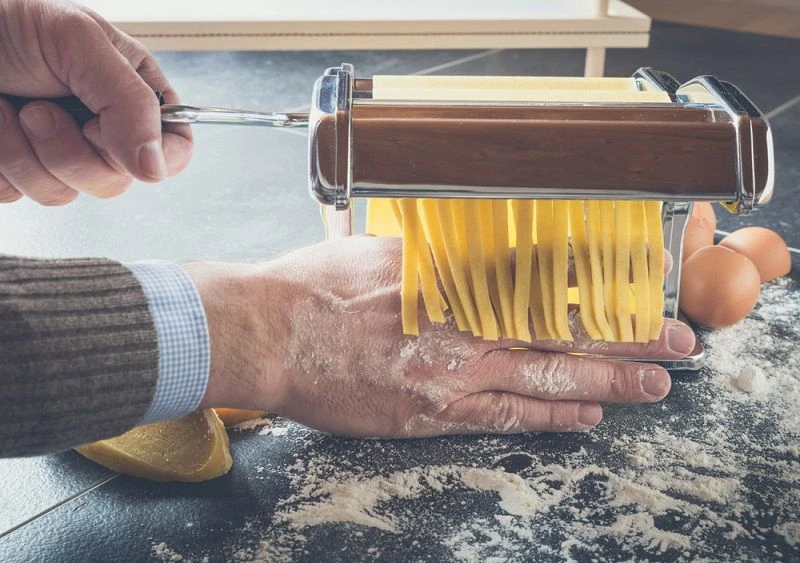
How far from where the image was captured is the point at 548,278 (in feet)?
2.47

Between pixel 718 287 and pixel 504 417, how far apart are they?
0.30m

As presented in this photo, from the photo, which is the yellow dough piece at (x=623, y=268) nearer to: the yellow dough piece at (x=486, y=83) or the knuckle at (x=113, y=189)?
the yellow dough piece at (x=486, y=83)

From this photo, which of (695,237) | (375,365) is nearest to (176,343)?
(375,365)

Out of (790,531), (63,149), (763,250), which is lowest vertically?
(790,531)

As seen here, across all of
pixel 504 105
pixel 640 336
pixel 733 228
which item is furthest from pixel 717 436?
pixel 733 228

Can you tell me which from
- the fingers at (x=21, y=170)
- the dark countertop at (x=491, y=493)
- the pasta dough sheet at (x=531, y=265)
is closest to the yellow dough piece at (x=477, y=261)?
the pasta dough sheet at (x=531, y=265)

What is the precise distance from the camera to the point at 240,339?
71 centimetres

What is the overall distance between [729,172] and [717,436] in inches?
9.6

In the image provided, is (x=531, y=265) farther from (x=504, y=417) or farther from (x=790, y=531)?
(x=790, y=531)

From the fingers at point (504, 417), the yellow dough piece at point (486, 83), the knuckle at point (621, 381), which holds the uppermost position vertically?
the yellow dough piece at point (486, 83)

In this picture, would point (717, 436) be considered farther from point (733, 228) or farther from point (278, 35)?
point (278, 35)

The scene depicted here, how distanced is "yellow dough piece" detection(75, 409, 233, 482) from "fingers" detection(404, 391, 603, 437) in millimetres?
163

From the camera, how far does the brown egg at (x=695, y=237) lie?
0.99m

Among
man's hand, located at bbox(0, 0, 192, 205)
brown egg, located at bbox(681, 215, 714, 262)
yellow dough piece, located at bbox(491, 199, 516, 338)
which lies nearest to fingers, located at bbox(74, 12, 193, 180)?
man's hand, located at bbox(0, 0, 192, 205)
